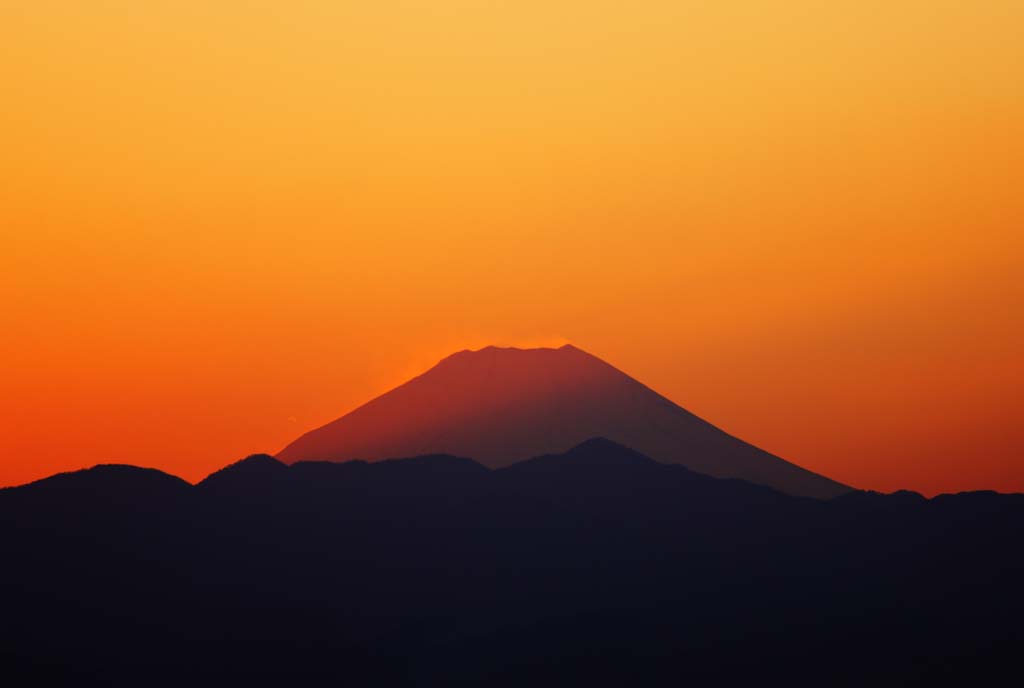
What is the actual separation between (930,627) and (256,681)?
59189 mm

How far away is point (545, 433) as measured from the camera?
7402 inches

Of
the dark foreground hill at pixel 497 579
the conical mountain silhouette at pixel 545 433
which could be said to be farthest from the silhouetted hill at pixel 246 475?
the conical mountain silhouette at pixel 545 433

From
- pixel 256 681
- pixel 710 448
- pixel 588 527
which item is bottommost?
pixel 256 681

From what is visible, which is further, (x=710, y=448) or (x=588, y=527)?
(x=710, y=448)

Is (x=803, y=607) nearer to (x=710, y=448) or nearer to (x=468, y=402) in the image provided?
(x=710, y=448)

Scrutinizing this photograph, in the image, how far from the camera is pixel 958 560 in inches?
5901

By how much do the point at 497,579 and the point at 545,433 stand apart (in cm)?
4046

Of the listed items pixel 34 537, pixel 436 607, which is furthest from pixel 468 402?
pixel 34 537

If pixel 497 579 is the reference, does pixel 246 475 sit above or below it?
above

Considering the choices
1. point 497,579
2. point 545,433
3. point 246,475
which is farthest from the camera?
point 545,433

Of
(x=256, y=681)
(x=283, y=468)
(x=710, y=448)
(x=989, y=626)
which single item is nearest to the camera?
(x=256, y=681)

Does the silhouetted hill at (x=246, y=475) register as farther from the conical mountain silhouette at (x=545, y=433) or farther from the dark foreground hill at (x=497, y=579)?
the conical mountain silhouette at (x=545, y=433)

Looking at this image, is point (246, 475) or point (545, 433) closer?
point (246, 475)

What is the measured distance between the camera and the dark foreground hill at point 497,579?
130 meters
